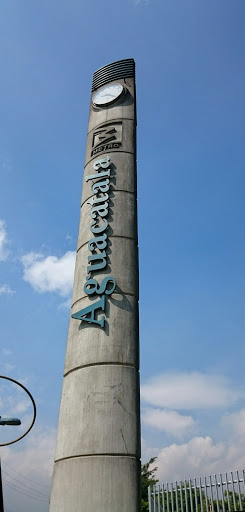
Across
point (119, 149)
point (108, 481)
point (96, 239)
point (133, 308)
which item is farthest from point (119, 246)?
point (108, 481)

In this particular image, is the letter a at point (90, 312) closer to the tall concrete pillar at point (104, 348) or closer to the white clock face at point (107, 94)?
the tall concrete pillar at point (104, 348)

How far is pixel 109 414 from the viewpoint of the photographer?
394 inches

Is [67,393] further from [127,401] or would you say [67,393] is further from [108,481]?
[108,481]

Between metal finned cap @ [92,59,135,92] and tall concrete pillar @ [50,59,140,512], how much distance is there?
3095 millimetres

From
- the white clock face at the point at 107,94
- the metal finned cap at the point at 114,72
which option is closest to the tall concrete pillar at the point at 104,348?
the white clock face at the point at 107,94

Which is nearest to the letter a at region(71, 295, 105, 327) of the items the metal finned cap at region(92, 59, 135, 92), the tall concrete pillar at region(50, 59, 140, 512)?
the tall concrete pillar at region(50, 59, 140, 512)

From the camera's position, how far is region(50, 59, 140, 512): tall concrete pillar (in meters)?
9.34

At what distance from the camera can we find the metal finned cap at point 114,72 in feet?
60.1

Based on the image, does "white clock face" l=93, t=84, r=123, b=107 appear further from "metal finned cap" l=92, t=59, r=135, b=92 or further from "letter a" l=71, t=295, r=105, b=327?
"letter a" l=71, t=295, r=105, b=327

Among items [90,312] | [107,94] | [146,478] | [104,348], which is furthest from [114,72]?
[146,478]

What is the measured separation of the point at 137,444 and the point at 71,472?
5.24ft

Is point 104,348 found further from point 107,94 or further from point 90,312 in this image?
point 107,94

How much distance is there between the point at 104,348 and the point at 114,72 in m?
12.9

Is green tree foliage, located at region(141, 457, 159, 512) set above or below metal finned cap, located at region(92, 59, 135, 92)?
below
